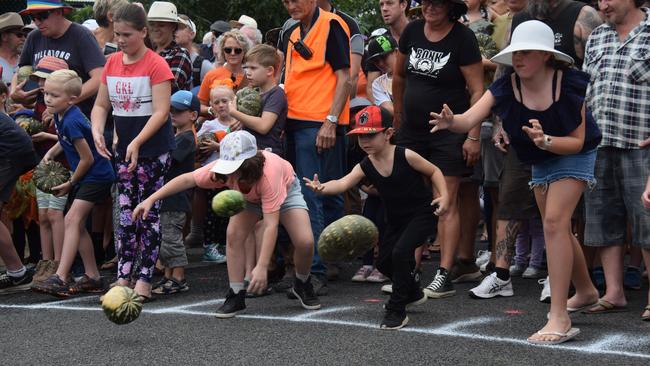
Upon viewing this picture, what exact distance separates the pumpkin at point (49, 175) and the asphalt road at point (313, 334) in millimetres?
1011

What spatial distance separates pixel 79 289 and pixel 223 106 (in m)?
2.40

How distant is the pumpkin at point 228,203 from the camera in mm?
7016

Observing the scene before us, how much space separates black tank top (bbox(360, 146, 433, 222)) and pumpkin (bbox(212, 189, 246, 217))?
2.99 ft

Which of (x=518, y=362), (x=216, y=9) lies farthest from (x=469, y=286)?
(x=216, y=9)

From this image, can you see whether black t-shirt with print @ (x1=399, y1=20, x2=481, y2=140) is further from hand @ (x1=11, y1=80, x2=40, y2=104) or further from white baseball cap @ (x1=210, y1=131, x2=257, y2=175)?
hand @ (x1=11, y1=80, x2=40, y2=104)

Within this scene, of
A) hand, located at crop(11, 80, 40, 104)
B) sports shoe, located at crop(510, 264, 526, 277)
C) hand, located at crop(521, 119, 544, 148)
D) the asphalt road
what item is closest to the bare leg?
the asphalt road

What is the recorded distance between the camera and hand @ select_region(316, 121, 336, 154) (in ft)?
27.9

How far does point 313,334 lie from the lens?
6.55m

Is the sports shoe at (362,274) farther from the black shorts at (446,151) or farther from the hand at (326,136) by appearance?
the black shorts at (446,151)

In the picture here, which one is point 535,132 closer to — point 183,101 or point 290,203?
point 290,203

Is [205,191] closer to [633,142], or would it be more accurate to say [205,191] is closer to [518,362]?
[633,142]

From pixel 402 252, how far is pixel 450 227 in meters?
1.16

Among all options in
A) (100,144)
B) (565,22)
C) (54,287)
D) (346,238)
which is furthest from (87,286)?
(565,22)

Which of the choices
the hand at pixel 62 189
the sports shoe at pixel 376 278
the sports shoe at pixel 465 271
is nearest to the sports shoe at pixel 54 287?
the hand at pixel 62 189
